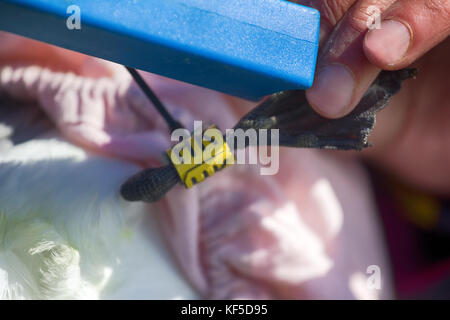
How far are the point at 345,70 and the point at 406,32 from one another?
7 centimetres

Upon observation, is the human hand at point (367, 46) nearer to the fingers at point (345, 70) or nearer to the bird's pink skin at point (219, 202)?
the fingers at point (345, 70)

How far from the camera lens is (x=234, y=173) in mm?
503

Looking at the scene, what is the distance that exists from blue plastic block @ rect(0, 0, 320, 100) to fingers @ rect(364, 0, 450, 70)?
0.08 m

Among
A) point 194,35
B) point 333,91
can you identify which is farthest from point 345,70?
point 194,35

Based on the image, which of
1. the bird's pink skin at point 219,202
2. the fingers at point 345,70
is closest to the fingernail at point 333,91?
the fingers at point 345,70

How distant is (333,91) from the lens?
0.38m

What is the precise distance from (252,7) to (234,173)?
0.74ft

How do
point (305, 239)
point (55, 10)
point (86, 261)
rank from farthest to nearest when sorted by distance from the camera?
1. point (305, 239)
2. point (86, 261)
3. point (55, 10)

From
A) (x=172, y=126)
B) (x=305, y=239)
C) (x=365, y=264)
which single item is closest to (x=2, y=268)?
(x=172, y=126)

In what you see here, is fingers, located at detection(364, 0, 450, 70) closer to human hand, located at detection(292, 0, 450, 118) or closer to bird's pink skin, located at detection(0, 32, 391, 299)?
human hand, located at detection(292, 0, 450, 118)

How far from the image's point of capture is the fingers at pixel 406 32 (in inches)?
14.9

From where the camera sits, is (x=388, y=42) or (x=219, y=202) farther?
(x=219, y=202)

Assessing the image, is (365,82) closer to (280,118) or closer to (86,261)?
(280,118)

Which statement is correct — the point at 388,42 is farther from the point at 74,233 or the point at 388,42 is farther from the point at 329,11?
the point at 74,233
